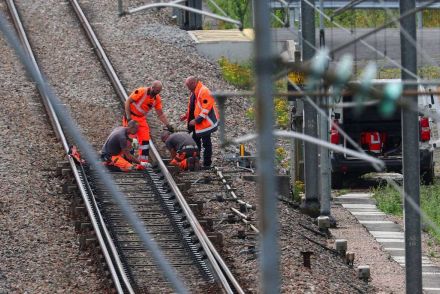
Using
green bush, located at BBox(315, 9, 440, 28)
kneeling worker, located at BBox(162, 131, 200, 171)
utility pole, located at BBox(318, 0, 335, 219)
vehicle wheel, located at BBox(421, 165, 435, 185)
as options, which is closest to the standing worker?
kneeling worker, located at BBox(162, 131, 200, 171)

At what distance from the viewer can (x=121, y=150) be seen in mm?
19406

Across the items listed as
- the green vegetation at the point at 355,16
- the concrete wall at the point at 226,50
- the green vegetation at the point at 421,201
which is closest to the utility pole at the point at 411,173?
the green vegetation at the point at 421,201

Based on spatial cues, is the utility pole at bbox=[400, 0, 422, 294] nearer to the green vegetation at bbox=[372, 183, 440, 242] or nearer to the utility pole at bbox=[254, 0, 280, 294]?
the green vegetation at bbox=[372, 183, 440, 242]

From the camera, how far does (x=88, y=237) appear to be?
16.1 metres

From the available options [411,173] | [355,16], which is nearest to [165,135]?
[411,173]

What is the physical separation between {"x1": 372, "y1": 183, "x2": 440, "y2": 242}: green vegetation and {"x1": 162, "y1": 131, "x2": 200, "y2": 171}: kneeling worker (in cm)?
280

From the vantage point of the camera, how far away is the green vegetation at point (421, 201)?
63.0 feet

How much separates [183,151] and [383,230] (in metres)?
2.95

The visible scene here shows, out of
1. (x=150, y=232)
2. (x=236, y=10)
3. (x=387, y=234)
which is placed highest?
(x=236, y=10)

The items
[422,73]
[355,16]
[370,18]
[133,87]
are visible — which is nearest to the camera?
[133,87]

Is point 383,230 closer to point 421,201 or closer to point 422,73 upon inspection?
point 421,201

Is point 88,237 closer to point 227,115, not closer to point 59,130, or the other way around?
point 59,130

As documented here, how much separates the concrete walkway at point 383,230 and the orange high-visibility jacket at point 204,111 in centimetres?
232

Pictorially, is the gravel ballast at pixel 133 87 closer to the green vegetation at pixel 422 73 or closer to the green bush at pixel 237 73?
the green bush at pixel 237 73
